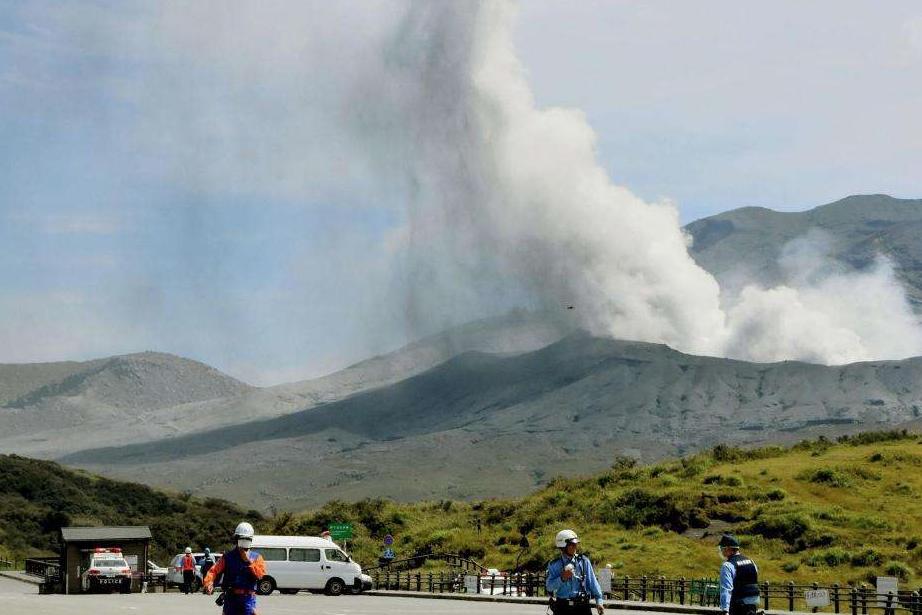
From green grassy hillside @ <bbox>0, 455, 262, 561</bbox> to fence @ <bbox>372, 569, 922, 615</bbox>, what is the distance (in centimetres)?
5081

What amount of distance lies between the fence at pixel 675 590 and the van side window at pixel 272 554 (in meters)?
5.84

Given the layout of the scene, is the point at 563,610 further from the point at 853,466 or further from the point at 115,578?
the point at 853,466

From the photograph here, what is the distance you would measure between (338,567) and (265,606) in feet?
37.6

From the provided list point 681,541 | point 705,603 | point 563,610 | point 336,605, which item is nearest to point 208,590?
point 563,610

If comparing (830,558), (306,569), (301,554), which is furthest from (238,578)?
(830,558)

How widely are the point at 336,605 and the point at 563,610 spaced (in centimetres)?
2296

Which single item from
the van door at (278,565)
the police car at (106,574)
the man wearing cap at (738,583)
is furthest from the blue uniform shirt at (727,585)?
the police car at (106,574)

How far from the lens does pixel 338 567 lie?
50.0 meters

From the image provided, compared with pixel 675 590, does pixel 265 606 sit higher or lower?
lower

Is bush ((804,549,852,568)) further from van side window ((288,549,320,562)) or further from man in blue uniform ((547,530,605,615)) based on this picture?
man in blue uniform ((547,530,605,615))

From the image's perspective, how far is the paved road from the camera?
35.6 m

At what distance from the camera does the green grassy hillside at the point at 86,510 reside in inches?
4326

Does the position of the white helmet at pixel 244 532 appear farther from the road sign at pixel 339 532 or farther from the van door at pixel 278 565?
the road sign at pixel 339 532

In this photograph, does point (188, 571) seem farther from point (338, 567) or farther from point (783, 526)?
point (783, 526)
